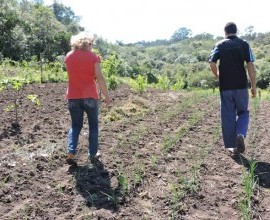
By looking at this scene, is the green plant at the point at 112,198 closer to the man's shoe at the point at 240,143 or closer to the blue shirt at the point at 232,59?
the man's shoe at the point at 240,143

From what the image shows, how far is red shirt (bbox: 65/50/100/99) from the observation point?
5145 millimetres

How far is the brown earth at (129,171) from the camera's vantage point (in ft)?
13.7

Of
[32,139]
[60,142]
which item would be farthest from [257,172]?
[32,139]

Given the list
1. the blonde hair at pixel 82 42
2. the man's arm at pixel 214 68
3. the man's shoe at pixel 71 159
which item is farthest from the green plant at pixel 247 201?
the blonde hair at pixel 82 42

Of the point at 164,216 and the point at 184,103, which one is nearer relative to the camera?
the point at 164,216

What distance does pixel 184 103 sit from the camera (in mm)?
10617

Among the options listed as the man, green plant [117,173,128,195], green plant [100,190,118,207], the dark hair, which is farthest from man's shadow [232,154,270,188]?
the dark hair

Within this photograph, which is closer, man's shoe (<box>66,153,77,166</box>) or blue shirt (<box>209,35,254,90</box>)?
man's shoe (<box>66,153,77,166</box>)

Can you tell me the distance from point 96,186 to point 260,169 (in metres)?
2.18

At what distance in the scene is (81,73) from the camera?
521 cm

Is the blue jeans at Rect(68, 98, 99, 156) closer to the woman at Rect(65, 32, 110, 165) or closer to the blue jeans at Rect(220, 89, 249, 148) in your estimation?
the woman at Rect(65, 32, 110, 165)

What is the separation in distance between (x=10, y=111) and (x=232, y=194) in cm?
523

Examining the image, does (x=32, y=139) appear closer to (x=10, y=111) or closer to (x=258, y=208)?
(x=10, y=111)

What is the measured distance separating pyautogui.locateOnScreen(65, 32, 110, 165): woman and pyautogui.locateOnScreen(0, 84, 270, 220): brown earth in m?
0.38
